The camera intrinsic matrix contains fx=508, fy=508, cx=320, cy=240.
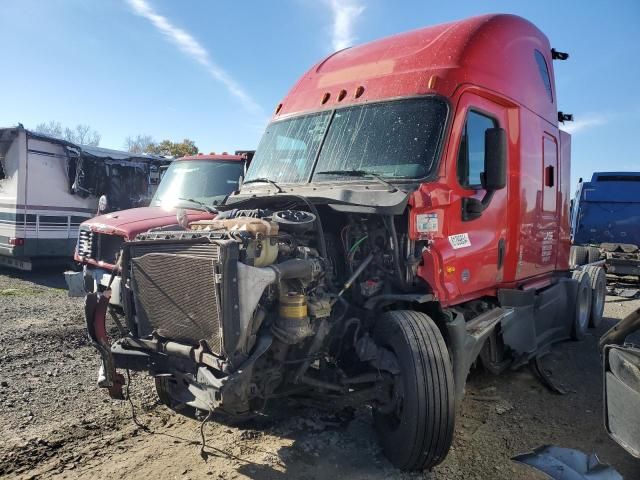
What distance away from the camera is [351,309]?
398 centimetres

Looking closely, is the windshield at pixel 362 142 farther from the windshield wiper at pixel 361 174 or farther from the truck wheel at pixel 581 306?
the truck wheel at pixel 581 306

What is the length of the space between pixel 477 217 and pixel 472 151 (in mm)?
568

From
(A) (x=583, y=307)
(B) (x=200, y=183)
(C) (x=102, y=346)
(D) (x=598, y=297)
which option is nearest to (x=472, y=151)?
(C) (x=102, y=346)

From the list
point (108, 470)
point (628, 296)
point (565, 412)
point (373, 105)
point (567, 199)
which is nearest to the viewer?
point (108, 470)

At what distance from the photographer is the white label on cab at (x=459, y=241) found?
4124 mm

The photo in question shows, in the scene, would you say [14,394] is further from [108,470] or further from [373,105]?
[373,105]

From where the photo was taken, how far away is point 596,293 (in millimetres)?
8094

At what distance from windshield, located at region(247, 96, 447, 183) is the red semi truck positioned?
0.6 inches

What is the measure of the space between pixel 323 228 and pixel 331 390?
1.27m

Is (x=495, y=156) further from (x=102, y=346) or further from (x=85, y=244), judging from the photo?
(x=85, y=244)

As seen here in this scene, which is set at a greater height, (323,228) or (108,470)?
(323,228)

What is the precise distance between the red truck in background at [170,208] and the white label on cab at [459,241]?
3.38 meters

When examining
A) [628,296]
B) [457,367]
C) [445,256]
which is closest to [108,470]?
[457,367]

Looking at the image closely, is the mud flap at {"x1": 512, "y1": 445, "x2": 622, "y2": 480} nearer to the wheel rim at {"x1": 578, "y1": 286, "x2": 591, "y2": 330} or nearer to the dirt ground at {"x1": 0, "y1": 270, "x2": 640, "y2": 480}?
the dirt ground at {"x1": 0, "y1": 270, "x2": 640, "y2": 480}
